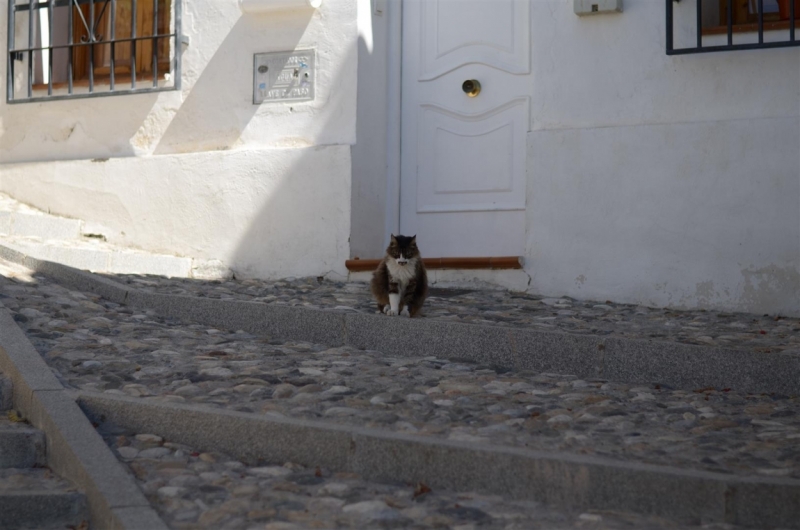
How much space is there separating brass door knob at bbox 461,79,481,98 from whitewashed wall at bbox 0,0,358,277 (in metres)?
0.96

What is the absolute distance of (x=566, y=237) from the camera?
7395 millimetres

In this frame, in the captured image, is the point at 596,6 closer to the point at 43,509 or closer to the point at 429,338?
the point at 429,338

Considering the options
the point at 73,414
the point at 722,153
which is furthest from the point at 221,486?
the point at 722,153

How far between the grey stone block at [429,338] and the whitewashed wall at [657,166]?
2.15 m

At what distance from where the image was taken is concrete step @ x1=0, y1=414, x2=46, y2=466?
3842mm

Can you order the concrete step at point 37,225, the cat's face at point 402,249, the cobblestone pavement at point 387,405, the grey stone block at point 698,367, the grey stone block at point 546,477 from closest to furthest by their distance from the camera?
the grey stone block at point 546,477 < the cobblestone pavement at point 387,405 < the grey stone block at point 698,367 < the cat's face at point 402,249 < the concrete step at point 37,225

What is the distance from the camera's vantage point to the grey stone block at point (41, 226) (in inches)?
337

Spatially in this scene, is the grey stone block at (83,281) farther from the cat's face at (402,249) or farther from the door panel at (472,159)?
the door panel at (472,159)

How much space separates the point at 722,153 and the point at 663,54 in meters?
0.90

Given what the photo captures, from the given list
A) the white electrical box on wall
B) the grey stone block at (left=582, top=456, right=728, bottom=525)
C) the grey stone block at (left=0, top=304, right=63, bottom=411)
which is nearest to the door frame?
the white electrical box on wall

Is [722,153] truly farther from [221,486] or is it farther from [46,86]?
[46,86]

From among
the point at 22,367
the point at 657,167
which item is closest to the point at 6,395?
the point at 22,367

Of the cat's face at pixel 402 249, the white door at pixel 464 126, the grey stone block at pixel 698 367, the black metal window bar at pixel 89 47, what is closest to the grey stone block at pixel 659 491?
the grey stone block at pixel 698 367

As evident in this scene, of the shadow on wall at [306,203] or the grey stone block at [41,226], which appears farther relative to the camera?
the grey stone block at [41,226]
